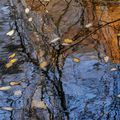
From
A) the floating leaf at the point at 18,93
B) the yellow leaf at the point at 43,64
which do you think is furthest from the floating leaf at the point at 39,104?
the yellow leaf at the point at 43,64

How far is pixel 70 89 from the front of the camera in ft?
15.6

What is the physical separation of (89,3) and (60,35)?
4.32 ft

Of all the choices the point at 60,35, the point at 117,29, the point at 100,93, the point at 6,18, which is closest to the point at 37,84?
the point at 100,93

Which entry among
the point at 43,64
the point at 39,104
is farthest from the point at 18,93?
the point at 43,64

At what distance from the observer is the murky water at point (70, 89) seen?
4.37 meters

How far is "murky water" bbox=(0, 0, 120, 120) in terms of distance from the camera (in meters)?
4.37

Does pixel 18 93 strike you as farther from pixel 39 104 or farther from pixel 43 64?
pixel 43 64

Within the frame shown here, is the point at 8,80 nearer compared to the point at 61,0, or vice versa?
the point at 8,80

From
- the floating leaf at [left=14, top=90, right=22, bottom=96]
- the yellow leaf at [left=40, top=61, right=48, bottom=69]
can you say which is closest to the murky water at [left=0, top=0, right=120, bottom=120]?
the floating leaf at [left=14, top=90, right=22, bottom=96]

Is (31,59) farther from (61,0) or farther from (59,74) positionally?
(61,0)

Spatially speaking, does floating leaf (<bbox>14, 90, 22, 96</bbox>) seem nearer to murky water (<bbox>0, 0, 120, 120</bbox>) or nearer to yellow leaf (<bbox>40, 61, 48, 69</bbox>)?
murky water (<bbox>0, 0, 120, 120</bbox>)

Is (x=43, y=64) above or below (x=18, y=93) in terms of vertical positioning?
above

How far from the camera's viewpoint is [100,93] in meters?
4.64

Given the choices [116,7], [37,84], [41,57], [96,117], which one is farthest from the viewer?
[116,7]
